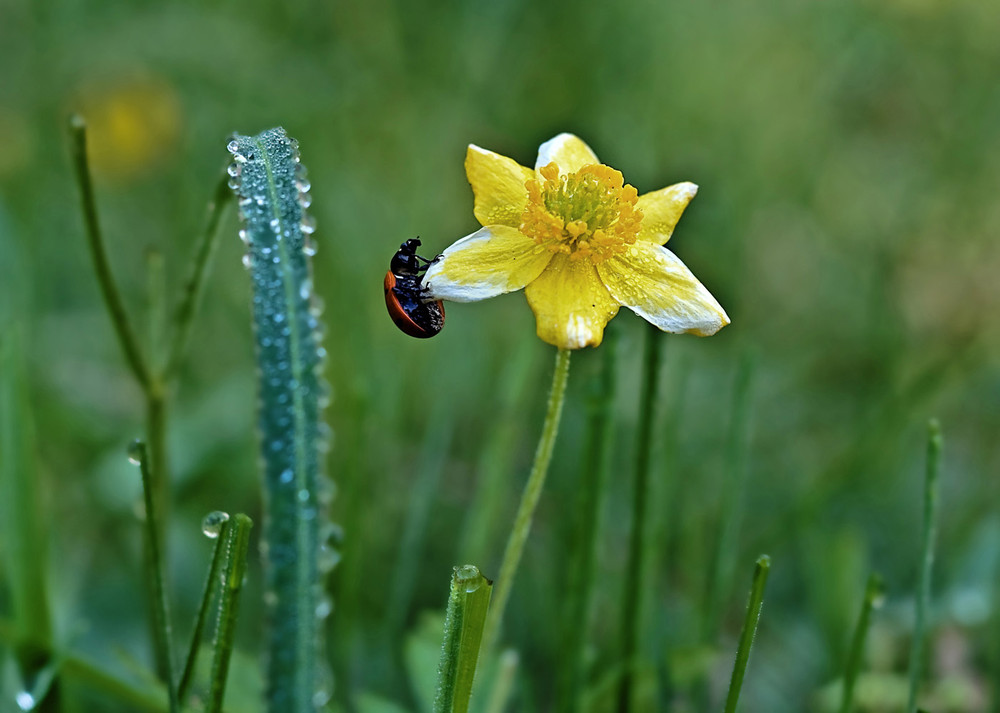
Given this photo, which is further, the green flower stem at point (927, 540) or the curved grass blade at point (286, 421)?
the green flower stem at point (927, 540)

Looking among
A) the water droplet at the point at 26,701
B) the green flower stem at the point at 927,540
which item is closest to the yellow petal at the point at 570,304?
the green flower stem at the point at 927,540

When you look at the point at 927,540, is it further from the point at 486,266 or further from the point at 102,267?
the point at 102,267

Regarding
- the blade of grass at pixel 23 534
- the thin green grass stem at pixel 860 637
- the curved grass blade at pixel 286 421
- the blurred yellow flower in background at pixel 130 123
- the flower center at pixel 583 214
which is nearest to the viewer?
the curved grass blade at pixel 286 421

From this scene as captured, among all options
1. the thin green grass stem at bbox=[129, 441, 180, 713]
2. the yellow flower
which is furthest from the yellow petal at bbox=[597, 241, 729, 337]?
the thin green grass stem at bbox=[129, 441, 180, 713]

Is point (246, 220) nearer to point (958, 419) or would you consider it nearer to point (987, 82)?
point (958, 419)

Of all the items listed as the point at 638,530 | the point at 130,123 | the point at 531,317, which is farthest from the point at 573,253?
the point at 130,123

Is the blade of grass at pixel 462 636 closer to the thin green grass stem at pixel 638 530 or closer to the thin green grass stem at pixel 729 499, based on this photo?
the thin green grass stem at pixel 638 530
